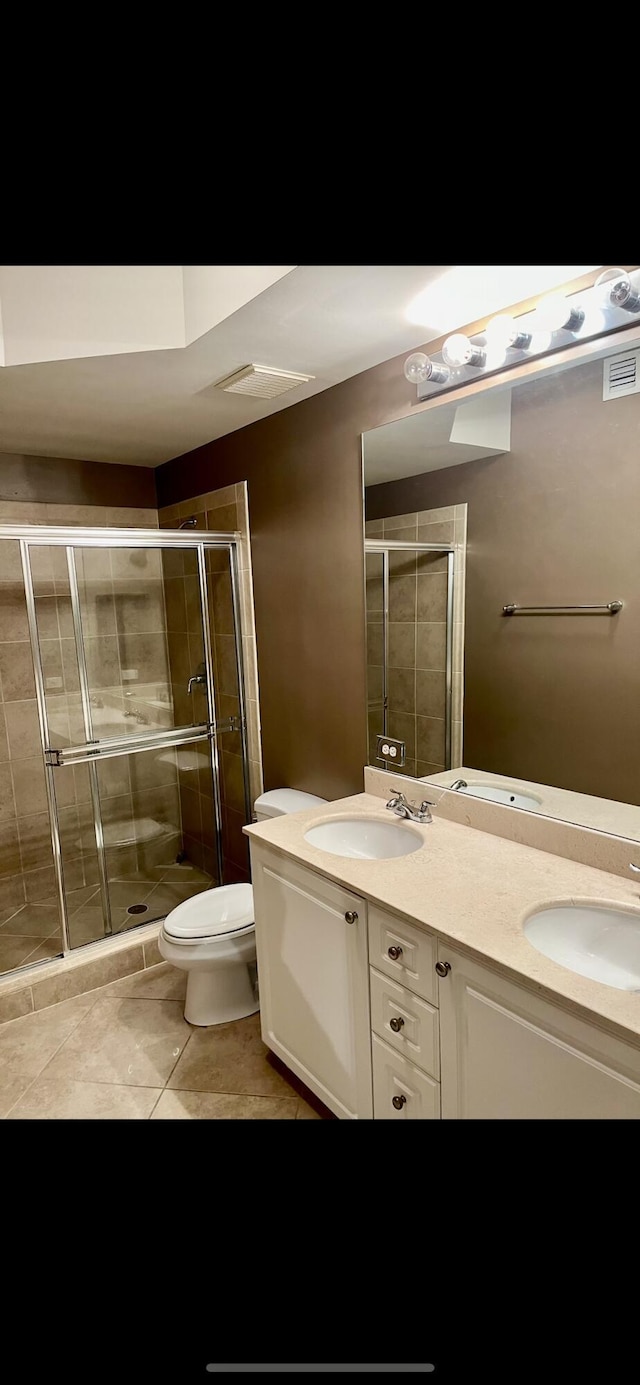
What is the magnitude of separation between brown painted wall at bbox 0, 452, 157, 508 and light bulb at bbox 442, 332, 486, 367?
2.16m

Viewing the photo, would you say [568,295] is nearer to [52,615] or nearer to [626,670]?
[626,670]

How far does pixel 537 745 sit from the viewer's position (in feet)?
5.29

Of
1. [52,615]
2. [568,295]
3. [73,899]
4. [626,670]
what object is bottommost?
[73,899]

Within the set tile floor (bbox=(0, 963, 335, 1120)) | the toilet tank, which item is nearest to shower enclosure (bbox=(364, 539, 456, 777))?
the toilet tank

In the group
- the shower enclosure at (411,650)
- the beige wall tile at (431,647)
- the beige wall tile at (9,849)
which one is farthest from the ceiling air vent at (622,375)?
the beige wall tile at (9,849)

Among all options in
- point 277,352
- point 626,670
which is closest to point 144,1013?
point 626,670

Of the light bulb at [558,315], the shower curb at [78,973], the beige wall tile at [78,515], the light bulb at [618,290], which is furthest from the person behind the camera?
the beige wall tile at [78,515]

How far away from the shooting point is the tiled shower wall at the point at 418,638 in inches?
72.0

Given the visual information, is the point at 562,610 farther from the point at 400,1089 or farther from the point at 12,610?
the point at 12,610

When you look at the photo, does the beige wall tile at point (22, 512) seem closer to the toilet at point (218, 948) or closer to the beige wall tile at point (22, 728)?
the beige wall tile at point (22, 728)

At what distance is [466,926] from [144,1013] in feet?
5.25

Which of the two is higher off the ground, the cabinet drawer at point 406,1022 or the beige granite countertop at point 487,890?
the beige granite countertop at point 487,890

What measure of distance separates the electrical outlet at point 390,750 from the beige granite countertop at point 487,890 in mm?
271

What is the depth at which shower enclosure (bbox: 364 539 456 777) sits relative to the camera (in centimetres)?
188
